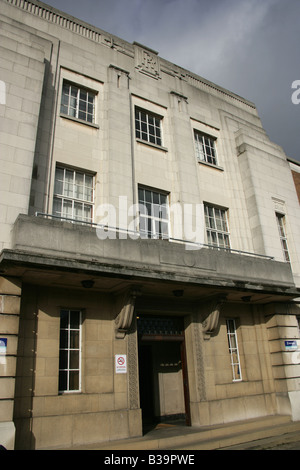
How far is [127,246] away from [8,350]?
410 cm

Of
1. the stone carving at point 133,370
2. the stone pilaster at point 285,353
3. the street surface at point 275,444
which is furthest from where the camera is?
the stone pilaster at point 285,353

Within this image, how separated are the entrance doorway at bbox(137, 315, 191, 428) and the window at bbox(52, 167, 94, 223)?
14.4 ft

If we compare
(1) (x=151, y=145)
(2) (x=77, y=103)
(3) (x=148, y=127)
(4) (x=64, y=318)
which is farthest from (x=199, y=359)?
(2) (x=77, y=103)

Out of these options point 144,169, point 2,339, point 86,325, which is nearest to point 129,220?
point 144,169

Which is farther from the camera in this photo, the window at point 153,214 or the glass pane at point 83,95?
the glass pane at point 83,95

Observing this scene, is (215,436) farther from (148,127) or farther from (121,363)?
(148,127)

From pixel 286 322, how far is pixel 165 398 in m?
5.37

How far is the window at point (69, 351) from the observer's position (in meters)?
9.68

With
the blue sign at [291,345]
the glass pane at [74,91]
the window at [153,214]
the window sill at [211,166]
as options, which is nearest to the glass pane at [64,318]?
the window at [153,214]

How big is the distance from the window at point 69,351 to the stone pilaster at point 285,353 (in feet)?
24.4

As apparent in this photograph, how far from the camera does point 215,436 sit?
10.3 metres

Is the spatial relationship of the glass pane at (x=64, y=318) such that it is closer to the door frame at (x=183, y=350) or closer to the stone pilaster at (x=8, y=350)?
the stone pilaster at (x=8, y=350)

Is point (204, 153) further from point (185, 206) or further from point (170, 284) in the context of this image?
point (170, 284)

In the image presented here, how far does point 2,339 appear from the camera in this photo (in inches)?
324
